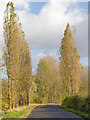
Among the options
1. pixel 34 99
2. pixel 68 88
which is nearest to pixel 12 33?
pixel 68 88

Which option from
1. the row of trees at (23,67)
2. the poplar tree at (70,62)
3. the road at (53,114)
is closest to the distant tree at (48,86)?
the row of trees at (23,67)

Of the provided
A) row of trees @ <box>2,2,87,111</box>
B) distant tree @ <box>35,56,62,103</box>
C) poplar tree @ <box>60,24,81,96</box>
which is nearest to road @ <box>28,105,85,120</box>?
row of trees @ <box>2,2,87,111</box>

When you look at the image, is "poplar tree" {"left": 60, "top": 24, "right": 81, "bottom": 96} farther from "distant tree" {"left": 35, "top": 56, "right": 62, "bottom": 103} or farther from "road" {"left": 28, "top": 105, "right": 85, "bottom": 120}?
"distant tree" {"left": 35, "top": 56, "right": 62, "bottom": 103}

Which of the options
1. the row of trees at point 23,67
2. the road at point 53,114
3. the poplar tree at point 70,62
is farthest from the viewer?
the poplar tree at point 70,62

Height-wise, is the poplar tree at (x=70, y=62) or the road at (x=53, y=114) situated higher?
the poplar tree at (x=70, y=62)

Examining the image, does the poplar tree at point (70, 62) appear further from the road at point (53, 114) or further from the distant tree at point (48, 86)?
the distant tree at point (48, 86)

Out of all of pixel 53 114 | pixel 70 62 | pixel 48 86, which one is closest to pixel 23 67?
pixel 70 62

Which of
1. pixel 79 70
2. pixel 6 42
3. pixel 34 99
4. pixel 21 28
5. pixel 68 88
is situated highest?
pixel 21 28

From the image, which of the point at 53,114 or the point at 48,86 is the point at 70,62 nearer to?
the point at 53,114

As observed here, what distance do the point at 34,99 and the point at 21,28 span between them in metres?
32.5

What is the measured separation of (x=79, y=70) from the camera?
99.5 feet

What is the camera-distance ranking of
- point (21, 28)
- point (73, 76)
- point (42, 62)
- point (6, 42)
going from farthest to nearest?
point (42, 62) < point (73, 76) < point (21, 28) < point (6, 42)

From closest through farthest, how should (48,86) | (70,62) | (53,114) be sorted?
(53,114) < (70,62) < (48,86)

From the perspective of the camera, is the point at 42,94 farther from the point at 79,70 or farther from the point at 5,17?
the point at 5,17
